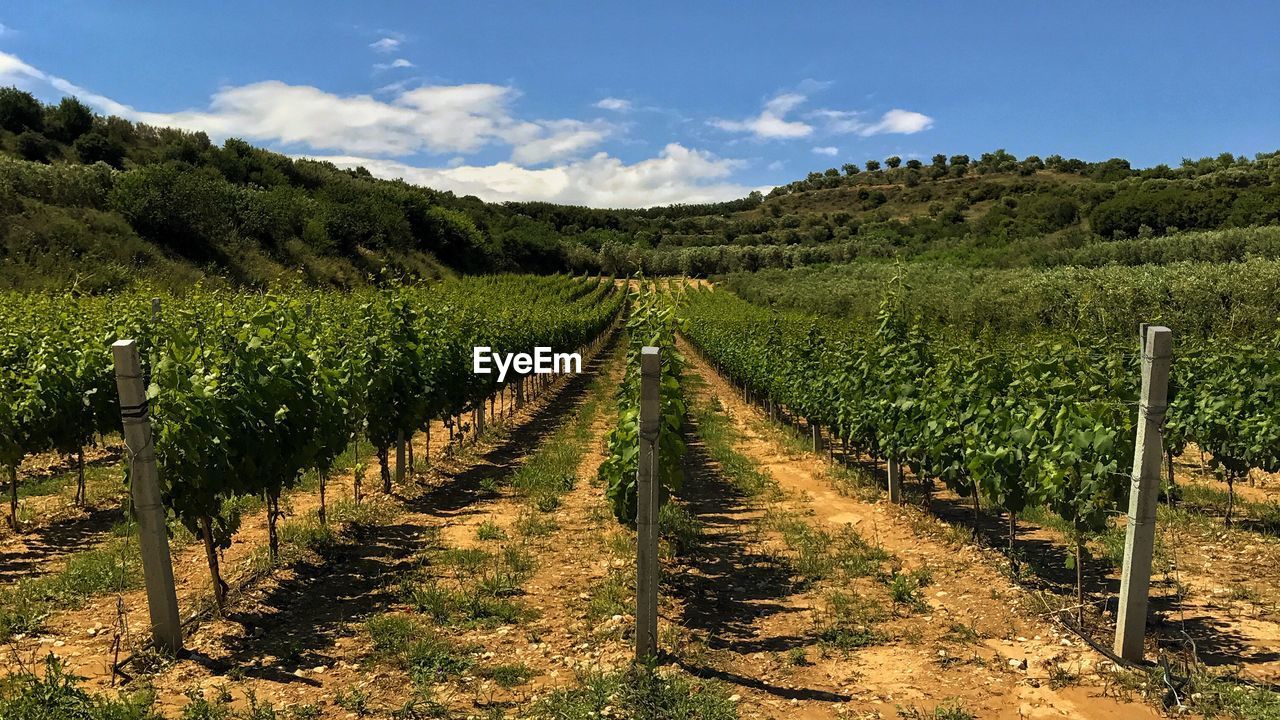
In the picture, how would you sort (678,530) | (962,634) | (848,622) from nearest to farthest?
1. (962,634)
2. (848,622)
3. (678,530)

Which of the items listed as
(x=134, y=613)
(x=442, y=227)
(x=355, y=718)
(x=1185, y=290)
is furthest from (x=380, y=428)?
(x=442, y=227)

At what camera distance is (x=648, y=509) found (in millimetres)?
4910

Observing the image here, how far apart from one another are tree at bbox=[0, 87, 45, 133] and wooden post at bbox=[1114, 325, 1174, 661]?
55578mm

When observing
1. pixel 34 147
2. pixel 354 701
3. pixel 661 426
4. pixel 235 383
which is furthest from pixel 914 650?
pixel 34 147

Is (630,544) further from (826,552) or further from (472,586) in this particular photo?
(826,552)

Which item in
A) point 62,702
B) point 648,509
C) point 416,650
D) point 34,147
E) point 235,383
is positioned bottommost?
point 416,650

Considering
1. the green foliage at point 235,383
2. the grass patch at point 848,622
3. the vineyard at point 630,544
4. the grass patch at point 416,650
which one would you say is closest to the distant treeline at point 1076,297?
the vineyard at point 630,544

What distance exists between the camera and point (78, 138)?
41438 millimetres

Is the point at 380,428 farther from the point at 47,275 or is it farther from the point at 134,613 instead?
the point at 47,275

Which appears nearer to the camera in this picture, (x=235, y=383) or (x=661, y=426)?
(x=235, y=383)

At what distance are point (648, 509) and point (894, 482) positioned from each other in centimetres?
640

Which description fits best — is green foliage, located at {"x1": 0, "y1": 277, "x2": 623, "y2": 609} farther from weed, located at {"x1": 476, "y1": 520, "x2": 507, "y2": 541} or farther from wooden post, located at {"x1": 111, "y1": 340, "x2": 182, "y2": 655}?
weed, located at {"x1": 476, "y1": 520, "x2": 507, "y2": 541}

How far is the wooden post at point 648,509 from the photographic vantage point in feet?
15.5

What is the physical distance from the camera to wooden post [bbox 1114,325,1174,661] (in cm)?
464
